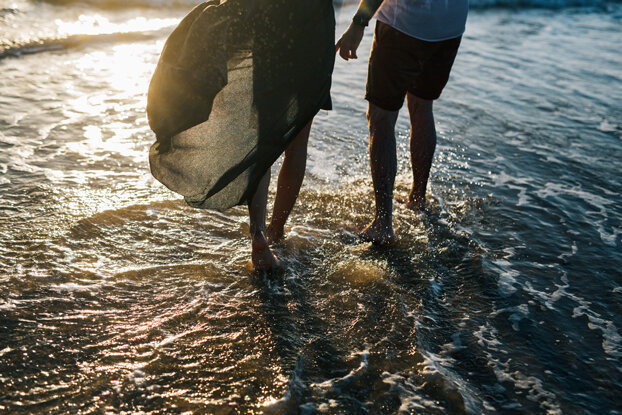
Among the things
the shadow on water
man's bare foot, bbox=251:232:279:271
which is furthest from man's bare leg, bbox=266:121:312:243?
man's bare foot, bbox=251:232:279:271

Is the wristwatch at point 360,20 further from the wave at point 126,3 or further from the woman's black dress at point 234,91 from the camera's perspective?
the wave at point 126,3

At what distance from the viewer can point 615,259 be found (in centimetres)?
323

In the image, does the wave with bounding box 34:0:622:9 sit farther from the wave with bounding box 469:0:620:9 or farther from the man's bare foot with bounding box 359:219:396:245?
the man's bare foot with bounding box 359:219:396:245

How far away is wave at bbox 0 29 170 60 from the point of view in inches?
281

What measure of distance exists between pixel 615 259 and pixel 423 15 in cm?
176

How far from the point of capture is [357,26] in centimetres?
296

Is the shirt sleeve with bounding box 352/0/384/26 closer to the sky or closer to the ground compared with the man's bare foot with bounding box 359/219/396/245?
closer to the sky

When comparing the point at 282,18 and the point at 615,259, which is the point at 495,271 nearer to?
the point at 615,259

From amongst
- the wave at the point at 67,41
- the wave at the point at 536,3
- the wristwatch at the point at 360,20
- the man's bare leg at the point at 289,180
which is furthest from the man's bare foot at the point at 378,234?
the wave at the point at 536,3

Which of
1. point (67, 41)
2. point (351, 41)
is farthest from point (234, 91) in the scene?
point (67, 41)

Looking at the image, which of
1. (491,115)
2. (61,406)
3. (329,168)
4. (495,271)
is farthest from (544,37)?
(61,406)

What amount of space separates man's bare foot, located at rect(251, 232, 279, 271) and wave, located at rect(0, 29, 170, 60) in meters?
5.60

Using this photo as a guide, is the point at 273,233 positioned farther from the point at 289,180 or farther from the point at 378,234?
the point at 378,234

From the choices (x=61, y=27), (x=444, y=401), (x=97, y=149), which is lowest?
(x=444, y=401)
